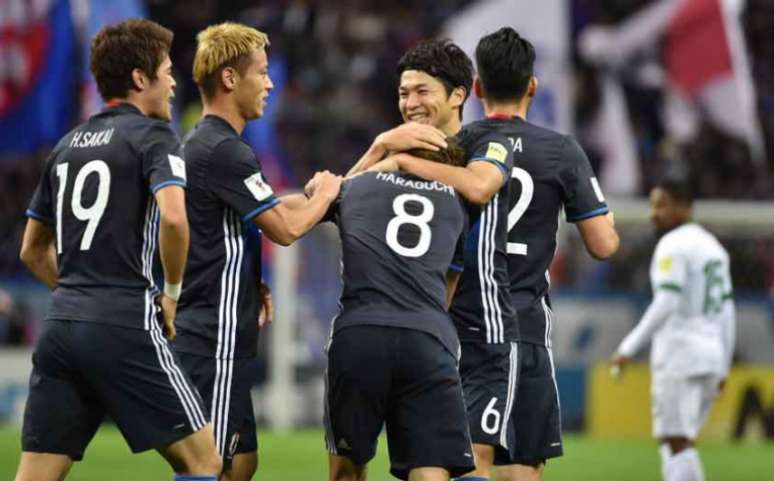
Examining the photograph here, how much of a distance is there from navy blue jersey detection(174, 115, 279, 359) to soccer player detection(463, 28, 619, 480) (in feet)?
3.42

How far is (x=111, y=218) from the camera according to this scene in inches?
215

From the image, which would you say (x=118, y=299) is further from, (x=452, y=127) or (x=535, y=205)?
(x=535, y=205)

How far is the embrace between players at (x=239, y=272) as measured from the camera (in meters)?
5.41

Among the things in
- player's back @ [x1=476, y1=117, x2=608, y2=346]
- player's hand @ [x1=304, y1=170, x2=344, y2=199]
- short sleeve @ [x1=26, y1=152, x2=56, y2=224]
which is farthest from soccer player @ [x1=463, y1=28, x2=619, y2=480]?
short sleeve @ [x1=26, y1=152, x2=56, y2=224]

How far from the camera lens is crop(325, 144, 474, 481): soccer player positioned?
211 inches

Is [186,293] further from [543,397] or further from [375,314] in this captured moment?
[543,397]

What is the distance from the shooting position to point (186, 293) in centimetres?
581

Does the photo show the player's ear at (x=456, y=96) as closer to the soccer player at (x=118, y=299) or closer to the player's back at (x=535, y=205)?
the player's back at (x=535, y=205)

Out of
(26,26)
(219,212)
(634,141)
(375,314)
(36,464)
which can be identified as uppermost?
(26,26)

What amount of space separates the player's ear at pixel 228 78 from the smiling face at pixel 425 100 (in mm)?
655

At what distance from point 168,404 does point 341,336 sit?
0.65 meters

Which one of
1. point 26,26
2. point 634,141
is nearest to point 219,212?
point 26,26

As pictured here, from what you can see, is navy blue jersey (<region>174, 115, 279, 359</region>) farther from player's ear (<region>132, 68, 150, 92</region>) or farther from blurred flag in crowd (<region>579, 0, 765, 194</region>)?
blurred flag in crowd (<region>579, 0, 765, 194</region>)

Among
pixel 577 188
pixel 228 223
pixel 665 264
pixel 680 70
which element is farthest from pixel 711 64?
pixel 228 223
